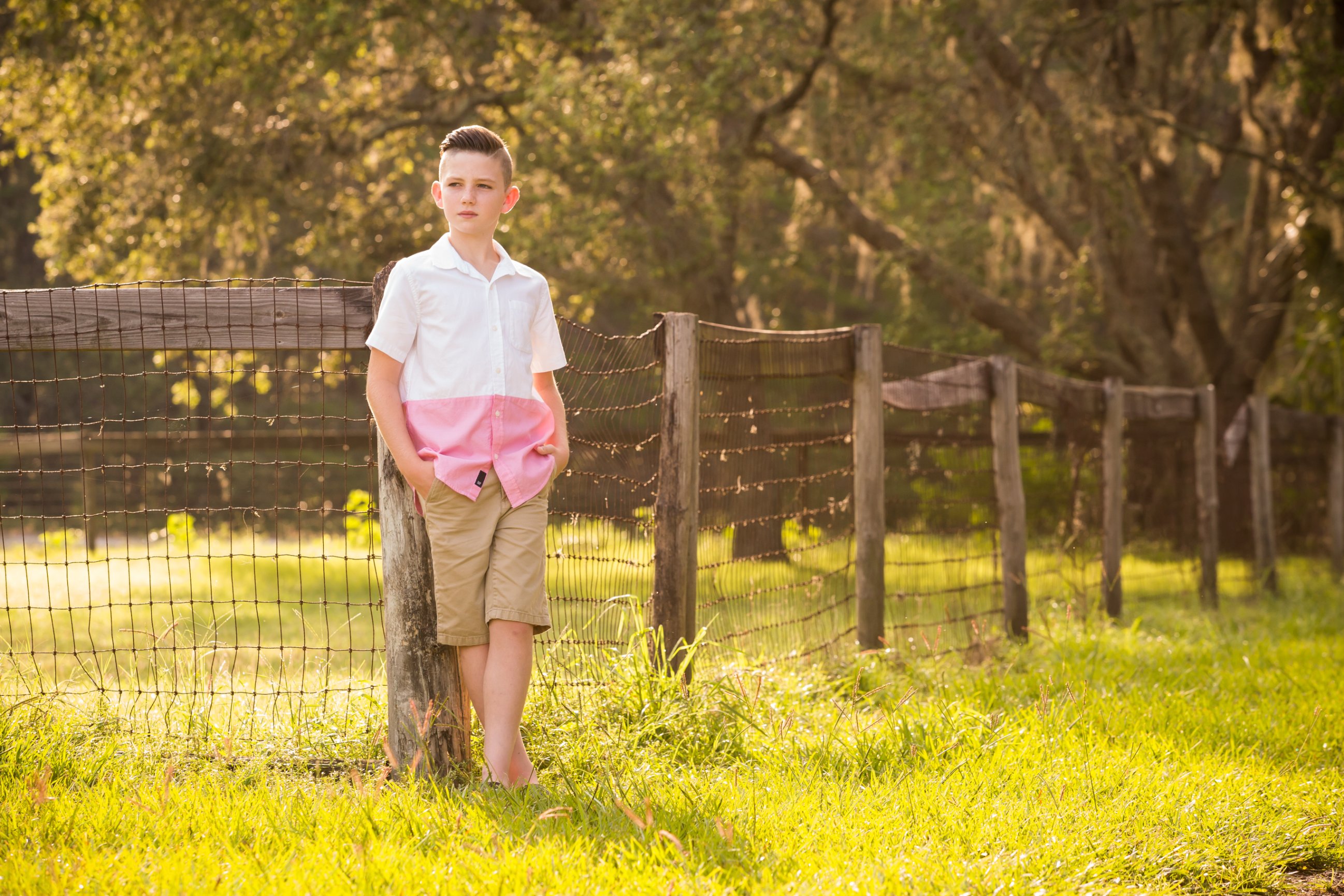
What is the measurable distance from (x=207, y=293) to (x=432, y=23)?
9.05m

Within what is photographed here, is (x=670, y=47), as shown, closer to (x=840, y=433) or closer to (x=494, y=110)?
(x=494, y=110)

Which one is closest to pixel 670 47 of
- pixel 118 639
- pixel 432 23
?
pixel 432 23

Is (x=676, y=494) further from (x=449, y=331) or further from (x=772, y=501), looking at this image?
(x=449, y=331)

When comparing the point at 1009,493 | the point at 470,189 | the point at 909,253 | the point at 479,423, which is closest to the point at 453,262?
the point at 470,189

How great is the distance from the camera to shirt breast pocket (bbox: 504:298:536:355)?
9.82 ft

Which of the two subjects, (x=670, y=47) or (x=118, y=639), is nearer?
(x=118, y=639)

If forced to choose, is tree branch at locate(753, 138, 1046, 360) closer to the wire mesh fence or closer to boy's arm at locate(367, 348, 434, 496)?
the wire mesh fence

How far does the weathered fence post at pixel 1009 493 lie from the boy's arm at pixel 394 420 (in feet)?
12.3

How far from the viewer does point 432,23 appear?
11484mm

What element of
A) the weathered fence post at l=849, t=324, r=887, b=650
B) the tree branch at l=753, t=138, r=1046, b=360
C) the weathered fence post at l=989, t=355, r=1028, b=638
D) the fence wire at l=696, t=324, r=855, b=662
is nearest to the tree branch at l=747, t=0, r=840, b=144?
the tree branch at l=753, t=138, r=1046, b=360

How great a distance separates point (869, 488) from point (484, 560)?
8.07 ft

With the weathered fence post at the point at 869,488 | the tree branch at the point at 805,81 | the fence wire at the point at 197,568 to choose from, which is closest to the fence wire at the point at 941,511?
the weathered fence post at the point at 869,488

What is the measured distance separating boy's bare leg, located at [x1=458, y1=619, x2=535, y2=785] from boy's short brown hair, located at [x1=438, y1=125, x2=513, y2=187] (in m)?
1.22

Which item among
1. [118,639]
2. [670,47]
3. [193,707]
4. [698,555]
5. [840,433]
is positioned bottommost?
[118,639]
